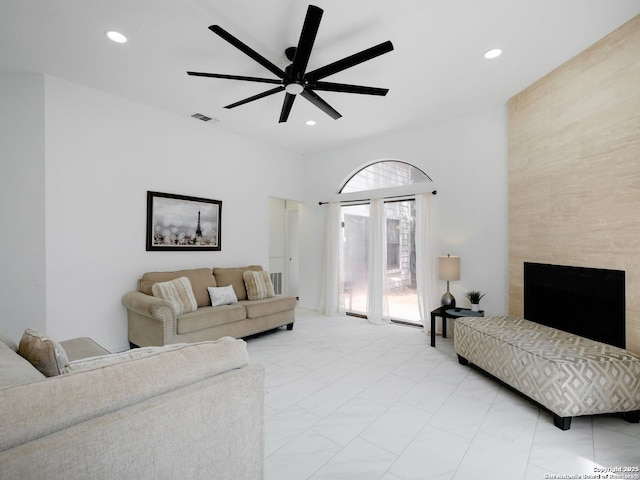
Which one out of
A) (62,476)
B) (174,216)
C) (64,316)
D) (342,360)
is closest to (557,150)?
(342,360)

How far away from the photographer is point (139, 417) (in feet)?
3.31

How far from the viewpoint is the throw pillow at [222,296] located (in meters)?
4.17

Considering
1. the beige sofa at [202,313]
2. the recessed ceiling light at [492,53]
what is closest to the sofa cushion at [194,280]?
the beige sofa at [202,313]

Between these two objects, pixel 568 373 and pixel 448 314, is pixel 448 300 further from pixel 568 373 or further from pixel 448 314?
pixel 568 373

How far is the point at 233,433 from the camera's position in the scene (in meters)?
1.26

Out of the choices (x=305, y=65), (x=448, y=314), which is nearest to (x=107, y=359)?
(x=305, y=65)

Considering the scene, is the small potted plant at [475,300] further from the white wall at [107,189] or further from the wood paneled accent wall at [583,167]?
the white wall at [107,189]

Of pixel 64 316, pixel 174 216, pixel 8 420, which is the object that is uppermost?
pixel 174 216

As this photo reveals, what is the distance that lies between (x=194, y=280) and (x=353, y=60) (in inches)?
130

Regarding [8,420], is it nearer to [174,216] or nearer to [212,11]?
[212,11]

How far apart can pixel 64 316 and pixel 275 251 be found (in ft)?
14.2

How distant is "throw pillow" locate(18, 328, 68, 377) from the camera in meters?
1.32

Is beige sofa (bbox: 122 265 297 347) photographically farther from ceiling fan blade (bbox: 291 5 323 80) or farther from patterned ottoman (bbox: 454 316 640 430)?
patterned ottoman (bbox: 454 316 640 430)

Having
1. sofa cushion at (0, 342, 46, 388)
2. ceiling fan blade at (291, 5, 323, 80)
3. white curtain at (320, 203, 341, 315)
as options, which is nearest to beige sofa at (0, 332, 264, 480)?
sofa cushion at (0, 342, 46, 388)
